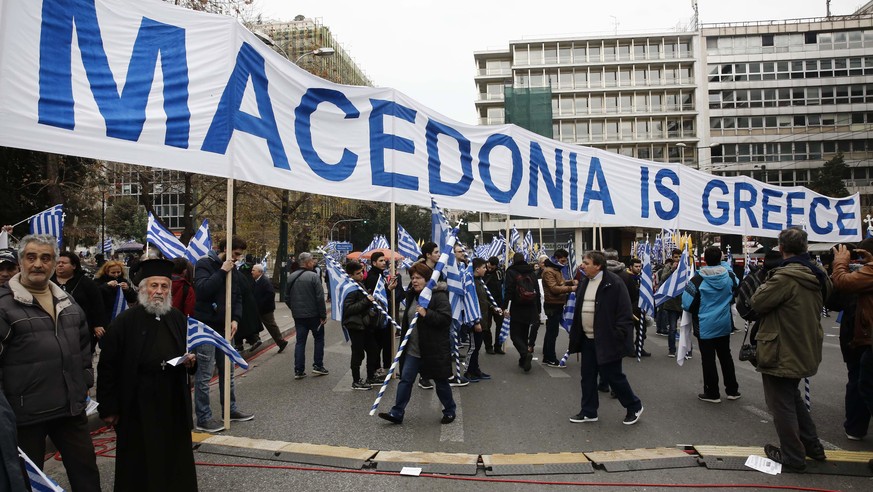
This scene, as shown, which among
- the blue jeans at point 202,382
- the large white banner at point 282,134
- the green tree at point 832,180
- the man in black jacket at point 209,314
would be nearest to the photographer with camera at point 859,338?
the large white banner at point 282,134

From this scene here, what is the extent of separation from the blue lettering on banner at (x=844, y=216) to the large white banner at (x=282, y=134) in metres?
0.02

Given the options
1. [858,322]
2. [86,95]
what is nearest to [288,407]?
[86,95]

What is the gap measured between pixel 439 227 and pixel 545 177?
10.7ft

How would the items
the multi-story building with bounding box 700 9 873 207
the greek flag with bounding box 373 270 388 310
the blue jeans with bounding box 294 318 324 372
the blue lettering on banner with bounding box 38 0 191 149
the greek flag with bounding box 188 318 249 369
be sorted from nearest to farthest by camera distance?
the blue lettering on banner with bounding box 38 0 191 149
the greek flag with bounding box 188 318 249 369
the greek flag with bounding box 373 270 388 310
the blue jeans with bounding box 294 318 324 372
the multi-story building with bounding box 700 9 873 207

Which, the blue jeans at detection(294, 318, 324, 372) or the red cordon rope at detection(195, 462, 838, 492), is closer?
the red cordon rope at detection(195, 462, 838, 492)

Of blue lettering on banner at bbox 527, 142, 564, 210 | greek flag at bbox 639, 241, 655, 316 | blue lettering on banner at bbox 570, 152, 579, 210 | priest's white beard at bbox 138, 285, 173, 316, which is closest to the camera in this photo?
priest's white beard at bbox 138, 285, 173, 316

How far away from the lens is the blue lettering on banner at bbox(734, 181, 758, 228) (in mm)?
9961

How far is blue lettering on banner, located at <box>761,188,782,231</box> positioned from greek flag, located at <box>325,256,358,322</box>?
7.58m

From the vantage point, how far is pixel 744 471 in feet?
14.8

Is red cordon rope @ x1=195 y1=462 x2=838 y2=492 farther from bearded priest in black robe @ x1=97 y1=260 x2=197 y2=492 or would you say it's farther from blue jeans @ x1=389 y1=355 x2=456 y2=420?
blue jeans @ x1=389 y1=355 x2=456 y2=420

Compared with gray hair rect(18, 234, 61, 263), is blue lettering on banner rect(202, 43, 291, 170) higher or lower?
higher

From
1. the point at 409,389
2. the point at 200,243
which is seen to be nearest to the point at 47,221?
the point at 200,243

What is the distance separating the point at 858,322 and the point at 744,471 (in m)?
1.91

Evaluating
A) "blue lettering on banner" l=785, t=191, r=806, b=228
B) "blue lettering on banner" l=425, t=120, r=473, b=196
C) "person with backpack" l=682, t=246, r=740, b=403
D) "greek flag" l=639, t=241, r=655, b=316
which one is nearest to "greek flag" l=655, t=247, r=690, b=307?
"greek flag" l=639, t=241, r=655, b=316
